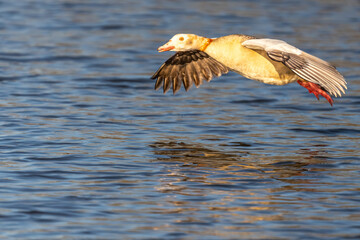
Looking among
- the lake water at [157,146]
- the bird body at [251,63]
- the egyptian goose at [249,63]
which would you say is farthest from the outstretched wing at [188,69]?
the bird body at [251,63]

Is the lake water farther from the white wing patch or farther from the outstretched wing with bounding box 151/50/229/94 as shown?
the white wing patch

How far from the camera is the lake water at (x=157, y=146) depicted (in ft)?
25.8

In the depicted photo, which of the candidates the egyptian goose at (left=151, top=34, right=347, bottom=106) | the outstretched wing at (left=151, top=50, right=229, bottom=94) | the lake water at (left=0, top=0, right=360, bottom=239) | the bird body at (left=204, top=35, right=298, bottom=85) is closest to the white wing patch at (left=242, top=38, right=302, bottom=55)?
the egyptian goose at (left=151, top=34, right=347, bottom=106)

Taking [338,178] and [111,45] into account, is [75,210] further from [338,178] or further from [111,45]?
[111,45]

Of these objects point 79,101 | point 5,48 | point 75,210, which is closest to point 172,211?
point 75,210

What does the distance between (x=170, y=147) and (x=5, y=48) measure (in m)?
8.33

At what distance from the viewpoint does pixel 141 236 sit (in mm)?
7395

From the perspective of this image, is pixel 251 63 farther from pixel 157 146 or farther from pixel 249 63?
pixel 157 146

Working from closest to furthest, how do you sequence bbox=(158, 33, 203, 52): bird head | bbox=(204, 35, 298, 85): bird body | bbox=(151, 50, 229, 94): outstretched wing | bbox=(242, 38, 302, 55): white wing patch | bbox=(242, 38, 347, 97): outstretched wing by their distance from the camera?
bbox=(242, 38, 347, 97): outstretched wing < bbox=(242, 38, 302, 55): white wing patch < bbox=(204, 35, 298, 85): bird body < bbox=(158, 33, 203, 52): bird head < bbox=(151, 50, 229, 94): outstretched wing

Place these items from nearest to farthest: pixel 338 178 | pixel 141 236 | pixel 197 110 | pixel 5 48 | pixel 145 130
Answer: pixel 141 236
pixel 338 178
pixel 145 130
pixel 197 110
pixel 5 48

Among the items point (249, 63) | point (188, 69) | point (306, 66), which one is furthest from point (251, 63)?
point (188, 69)

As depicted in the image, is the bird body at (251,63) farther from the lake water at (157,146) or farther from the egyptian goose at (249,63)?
the lake water at (157,146)

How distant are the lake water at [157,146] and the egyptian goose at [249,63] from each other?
80 cm

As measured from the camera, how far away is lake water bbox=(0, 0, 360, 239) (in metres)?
7.87
